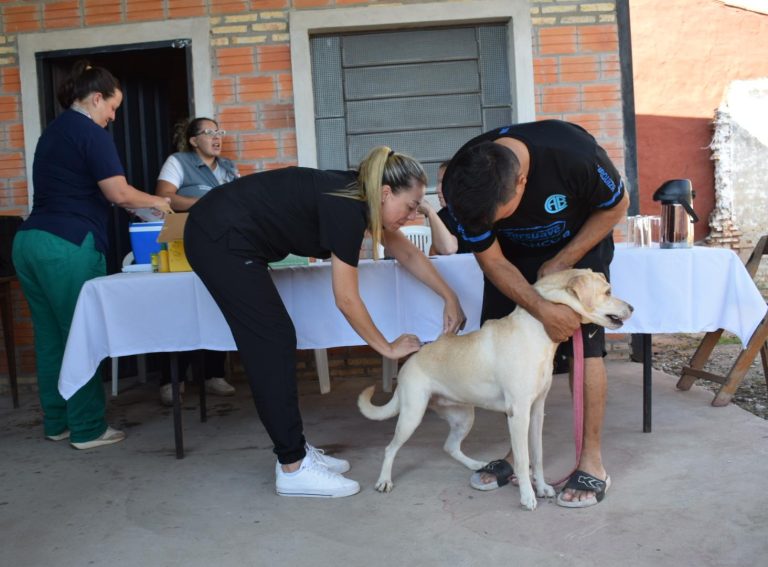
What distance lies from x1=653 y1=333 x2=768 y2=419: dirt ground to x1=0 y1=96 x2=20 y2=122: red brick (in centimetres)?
543

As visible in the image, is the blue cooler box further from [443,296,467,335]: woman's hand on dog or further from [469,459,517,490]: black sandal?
[469,459,517,490]: black sandal

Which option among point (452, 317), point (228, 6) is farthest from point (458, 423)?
point (228, 6)

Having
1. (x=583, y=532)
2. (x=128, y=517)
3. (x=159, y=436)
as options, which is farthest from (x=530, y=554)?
(x=159, y=436)

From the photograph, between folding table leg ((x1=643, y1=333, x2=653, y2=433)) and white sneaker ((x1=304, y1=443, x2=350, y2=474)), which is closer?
white sneaker ((x1=304, y1=443, x2=350, y2=474))

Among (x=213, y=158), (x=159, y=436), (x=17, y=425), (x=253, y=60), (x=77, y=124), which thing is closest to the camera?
(x=77, y=124)

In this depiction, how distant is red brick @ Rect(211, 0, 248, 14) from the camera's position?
6207mm

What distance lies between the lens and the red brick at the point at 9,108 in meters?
6.32

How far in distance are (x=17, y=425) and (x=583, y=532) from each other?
3874 mm

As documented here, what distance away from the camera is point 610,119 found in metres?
6.21

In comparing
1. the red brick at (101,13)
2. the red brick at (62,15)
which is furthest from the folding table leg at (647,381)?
the red brick at (62,15)

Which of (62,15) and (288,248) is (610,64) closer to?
(288,248)

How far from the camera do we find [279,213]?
328 centimetres

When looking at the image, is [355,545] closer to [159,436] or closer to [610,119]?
[159,436]

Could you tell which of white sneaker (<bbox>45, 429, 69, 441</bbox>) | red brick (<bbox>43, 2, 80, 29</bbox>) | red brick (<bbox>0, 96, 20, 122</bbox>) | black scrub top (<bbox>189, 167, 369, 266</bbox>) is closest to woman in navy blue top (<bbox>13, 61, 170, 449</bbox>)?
white sneaker (<bbox>45, 429, 69, 441</bbox>)
